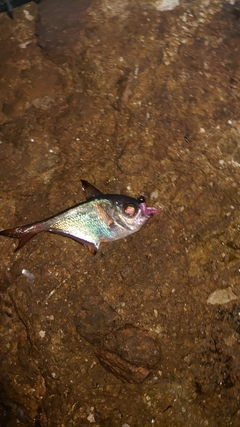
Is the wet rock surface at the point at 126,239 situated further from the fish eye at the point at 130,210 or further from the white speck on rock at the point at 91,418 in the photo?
the fish eye at the point at 130,210

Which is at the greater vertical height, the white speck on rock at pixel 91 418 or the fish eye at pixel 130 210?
the fish eye at pixel 130 210

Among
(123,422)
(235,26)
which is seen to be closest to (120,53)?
(235,26)

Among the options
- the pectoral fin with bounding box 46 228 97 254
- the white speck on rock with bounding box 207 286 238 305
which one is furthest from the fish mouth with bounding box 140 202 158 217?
the white speck on rock with bounding box 207 286 238 305

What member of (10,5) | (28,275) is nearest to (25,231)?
(28,275)

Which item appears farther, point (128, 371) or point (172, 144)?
point (172, 144)

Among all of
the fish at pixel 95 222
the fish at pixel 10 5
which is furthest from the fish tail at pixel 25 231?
the fish at pixel 10 5

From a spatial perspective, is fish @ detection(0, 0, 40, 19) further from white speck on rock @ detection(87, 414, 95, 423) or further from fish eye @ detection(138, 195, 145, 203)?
white speck on rock @ detection(87, 414, 95, 423)

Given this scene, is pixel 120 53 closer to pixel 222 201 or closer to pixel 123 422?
pixel 222 201
